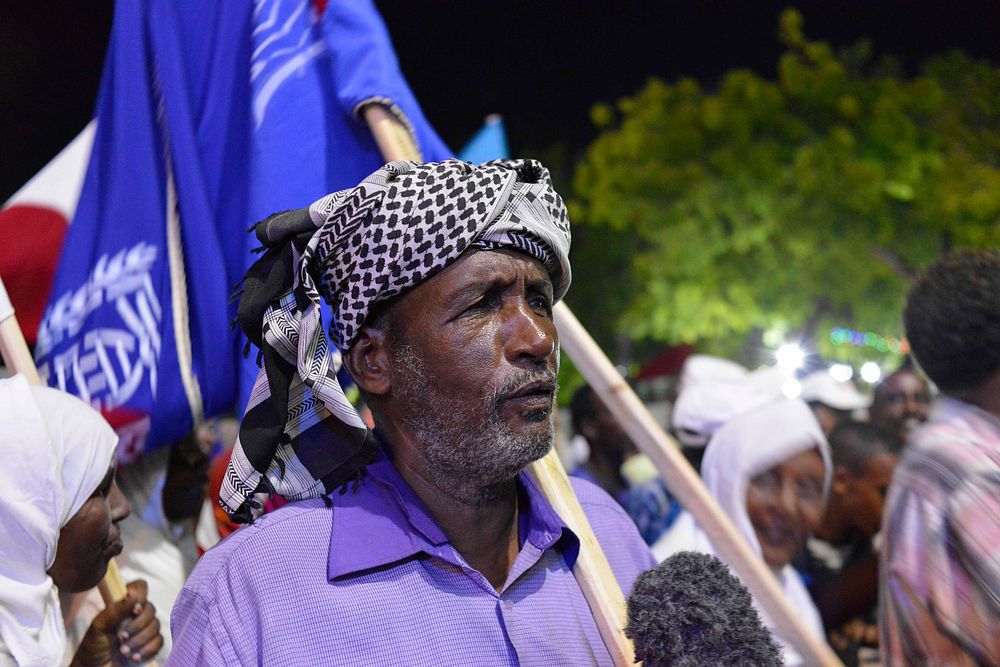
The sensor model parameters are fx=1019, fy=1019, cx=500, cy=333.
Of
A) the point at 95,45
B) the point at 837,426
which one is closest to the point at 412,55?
the point at 95,45

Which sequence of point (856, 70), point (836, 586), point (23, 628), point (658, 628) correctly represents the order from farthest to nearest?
1. point (856, 70)
2. point (836, 586)
3. point (23, 628)
4. point (658, 628)

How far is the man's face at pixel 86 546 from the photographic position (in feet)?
8.40

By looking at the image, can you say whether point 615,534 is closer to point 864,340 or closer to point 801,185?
point 801,185

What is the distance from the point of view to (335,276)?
223 centimetres

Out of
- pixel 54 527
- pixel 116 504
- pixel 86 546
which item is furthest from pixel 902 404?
pixel 54 527

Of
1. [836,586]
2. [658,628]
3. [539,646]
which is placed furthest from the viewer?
[836,586]

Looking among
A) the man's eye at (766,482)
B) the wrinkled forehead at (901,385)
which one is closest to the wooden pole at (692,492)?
the man's eye at (766,482)

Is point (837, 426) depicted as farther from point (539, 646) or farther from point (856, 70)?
point (856, 70)

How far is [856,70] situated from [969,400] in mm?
13304

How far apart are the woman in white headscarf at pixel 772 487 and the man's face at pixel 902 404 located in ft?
5.35

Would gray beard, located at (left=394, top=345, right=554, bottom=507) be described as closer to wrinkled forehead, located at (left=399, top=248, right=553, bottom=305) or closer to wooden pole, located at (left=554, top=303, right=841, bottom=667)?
wrinkled forehead, located at (left=399, top=248, right=553, bottom=305)

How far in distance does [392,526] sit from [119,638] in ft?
3.72

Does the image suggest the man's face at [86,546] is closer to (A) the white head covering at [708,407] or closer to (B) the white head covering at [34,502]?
(B) the white head covering at [34,502]

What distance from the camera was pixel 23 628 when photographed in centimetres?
233
